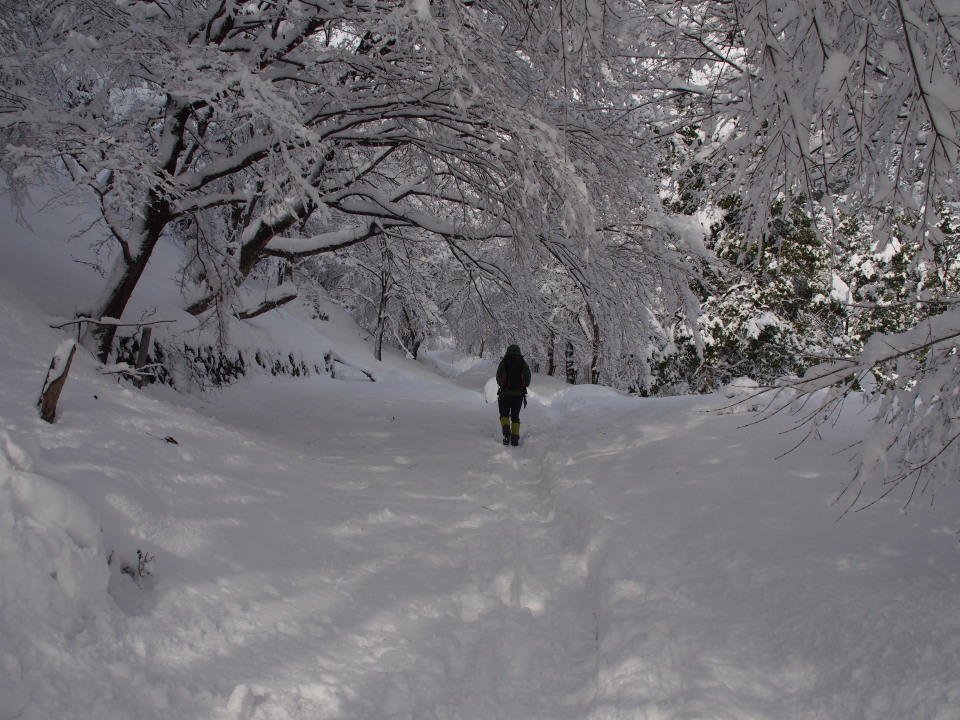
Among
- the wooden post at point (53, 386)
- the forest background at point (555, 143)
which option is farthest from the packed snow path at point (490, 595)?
the forest background at point (555, 143)

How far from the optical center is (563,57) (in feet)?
8.53

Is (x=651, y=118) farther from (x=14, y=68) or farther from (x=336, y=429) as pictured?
(x=14, y=68)

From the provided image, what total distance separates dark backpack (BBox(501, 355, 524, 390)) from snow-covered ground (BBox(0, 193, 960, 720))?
2996 millimetres

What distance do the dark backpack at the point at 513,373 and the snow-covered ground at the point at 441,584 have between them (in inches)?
118

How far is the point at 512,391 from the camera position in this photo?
8.48 metres

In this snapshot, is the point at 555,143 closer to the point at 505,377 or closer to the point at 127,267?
the point at 505,377

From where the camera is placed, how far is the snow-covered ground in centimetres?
221

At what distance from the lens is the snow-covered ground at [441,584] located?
7.24 feet

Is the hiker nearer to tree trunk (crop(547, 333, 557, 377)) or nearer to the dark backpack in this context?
the dark backpack

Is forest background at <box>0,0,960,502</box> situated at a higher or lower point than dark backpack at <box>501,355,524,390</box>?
higher

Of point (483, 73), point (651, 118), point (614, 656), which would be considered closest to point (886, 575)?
point (614, 656)

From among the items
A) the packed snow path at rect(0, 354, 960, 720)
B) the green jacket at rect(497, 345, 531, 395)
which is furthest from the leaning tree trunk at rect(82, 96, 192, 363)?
the green jacket at rect(497, 345, 531, 395)

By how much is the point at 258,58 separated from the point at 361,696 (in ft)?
19.0

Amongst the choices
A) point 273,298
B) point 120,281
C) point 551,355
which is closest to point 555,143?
point 120,281
